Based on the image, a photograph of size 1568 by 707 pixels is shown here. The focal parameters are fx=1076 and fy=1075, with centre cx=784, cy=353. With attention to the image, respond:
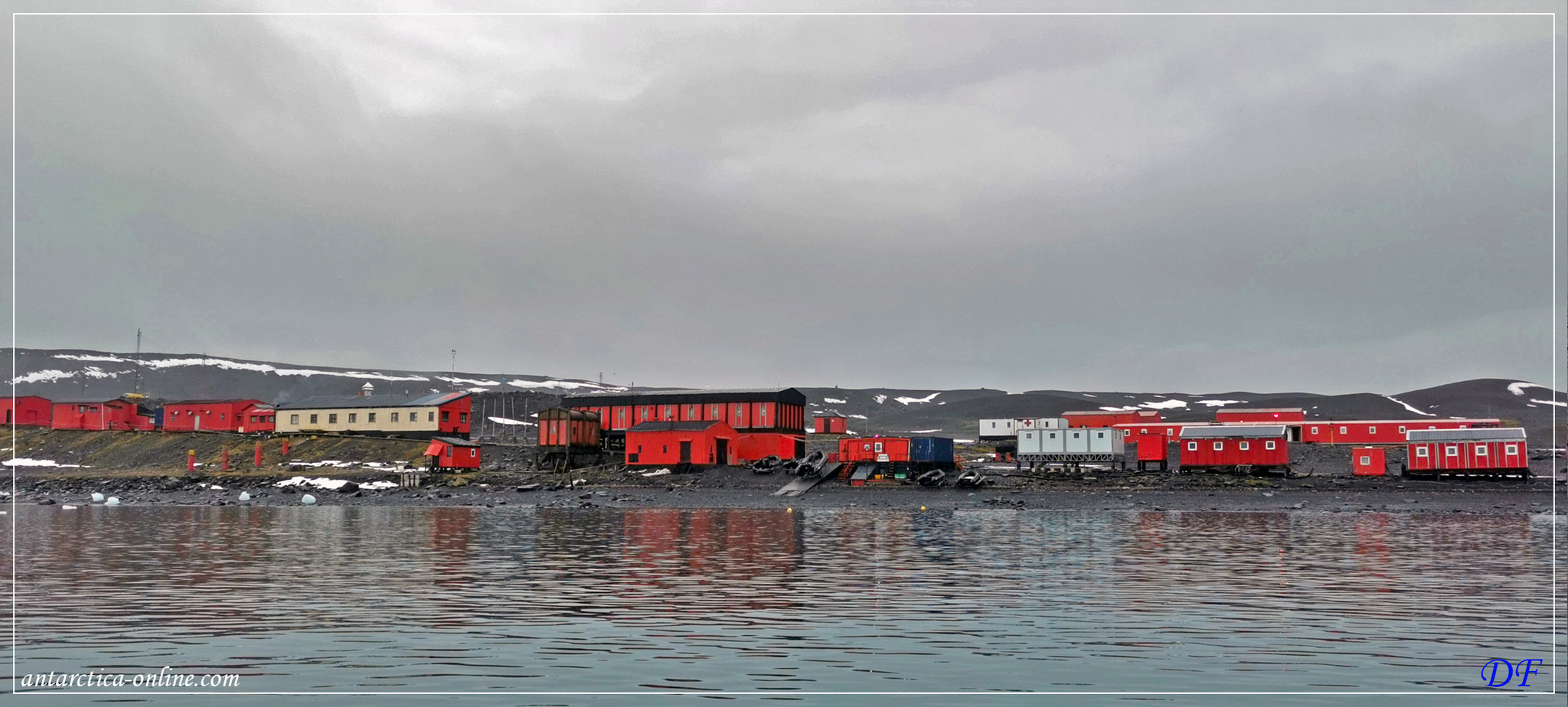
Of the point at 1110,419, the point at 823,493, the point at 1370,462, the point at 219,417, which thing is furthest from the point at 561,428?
the point at 1110,419

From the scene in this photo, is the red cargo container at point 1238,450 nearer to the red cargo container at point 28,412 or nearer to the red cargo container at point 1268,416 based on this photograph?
the red cargo container at point 1268,416

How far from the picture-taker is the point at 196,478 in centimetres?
7119

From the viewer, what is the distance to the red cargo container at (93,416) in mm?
100312

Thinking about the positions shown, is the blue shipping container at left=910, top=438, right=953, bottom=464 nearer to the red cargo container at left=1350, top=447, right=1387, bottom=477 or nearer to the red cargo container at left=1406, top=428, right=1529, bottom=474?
the red cargo container at left=1350, top=447, right=1387, bottom=477

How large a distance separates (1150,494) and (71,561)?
5155 centimetres

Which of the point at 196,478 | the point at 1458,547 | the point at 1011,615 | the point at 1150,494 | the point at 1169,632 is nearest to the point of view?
the point at 1169,632

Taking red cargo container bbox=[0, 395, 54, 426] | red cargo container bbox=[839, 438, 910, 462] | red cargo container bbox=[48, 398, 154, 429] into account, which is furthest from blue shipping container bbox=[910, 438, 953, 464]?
red cargo container bbox=[0, 395, 54, 426]

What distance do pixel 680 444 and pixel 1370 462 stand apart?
156 feet

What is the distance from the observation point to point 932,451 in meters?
Answer: 72.4

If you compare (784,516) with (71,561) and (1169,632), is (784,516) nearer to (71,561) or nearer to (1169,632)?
(71,561)

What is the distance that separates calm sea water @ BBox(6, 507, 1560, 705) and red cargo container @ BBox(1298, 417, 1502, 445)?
70606 mm

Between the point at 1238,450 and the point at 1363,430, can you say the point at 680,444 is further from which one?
the point at 1363,430

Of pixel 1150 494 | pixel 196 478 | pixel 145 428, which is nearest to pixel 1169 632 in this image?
pixel 1150 494

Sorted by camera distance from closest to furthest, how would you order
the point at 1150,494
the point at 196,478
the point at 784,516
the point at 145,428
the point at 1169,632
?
the point at 1169,632, the point at 784,516, the point at 1150,494, the point at 196,478, the point at 145,428
